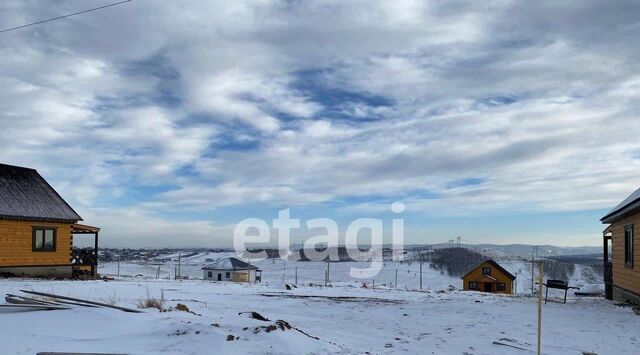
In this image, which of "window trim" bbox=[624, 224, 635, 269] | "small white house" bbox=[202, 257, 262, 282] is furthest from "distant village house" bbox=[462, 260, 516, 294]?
"window trim" bbox=[624, 224, 635, 269]

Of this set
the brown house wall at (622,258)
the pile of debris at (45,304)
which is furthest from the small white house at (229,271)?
the pile of debris at (45,304)

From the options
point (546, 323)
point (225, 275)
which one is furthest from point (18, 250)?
point (225, 275)

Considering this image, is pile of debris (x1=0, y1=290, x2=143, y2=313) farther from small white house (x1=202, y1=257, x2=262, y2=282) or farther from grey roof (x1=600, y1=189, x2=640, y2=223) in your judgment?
small white house (x1=202, y1=257, x2=262, y2=282)

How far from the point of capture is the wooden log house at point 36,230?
23.3 metres

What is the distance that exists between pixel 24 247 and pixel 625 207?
81.0ft

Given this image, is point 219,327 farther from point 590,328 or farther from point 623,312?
point 623,312

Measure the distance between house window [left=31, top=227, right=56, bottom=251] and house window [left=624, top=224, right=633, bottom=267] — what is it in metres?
24.9

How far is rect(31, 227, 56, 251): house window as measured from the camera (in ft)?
80.2

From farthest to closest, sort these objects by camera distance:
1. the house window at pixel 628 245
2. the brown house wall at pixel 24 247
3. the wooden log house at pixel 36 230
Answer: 1. the wooden log house at pixel 36 230
2. the brown house wall at pixel 24 247
3. the house window at pixel 628 245

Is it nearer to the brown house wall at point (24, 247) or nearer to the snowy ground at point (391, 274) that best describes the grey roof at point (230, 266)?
the snowy ground at point (391, 274)

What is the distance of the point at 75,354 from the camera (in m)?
6.32

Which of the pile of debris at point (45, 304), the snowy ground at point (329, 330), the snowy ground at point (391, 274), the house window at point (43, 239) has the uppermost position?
the house window at point (43, 239)

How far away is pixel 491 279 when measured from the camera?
48.5 m

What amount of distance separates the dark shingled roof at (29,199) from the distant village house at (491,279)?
3660cm
